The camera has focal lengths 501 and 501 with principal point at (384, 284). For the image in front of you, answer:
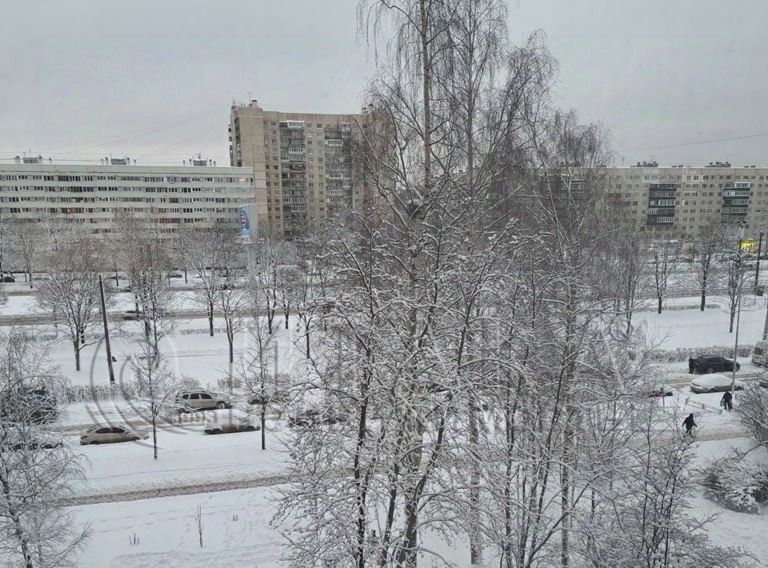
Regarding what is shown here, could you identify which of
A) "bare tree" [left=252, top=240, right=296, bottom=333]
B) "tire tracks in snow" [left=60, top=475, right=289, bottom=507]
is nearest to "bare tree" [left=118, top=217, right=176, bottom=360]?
"bare tree" [left=252, top=240, right=296, bottom=333]

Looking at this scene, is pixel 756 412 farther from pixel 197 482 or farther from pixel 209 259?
pixel 209 259

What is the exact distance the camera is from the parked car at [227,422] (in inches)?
683

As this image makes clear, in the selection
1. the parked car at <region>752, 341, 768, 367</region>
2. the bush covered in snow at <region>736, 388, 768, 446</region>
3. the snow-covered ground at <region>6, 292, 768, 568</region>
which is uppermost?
the bush covered in snow at <region>736, 388, 768, 446</region>

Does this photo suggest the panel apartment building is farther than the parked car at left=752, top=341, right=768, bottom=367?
Yes

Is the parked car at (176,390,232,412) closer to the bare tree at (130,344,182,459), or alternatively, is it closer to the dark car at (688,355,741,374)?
the bare tree at (130,344,182,459)

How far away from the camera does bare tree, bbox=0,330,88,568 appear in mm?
9539

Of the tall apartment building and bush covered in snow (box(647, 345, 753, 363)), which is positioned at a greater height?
the tall apartment building

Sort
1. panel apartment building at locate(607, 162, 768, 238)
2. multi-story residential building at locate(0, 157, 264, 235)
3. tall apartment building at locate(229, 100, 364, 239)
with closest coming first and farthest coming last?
multi-story residential building at locate(0, 157, 264, 235), tall apartment building at locate(229, 100, 364, 239), panel apartment building at locate(607, 162, 768, 238)

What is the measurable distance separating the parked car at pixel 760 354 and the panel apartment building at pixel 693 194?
58119mm

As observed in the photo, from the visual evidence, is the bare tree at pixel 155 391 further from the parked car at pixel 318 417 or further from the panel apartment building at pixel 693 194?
the panel apartment building at pixel 693 194

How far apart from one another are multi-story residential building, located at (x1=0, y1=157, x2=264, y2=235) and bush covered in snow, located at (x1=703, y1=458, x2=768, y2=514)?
5964cm

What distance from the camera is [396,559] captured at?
240 inches

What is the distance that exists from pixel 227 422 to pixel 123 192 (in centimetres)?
5693

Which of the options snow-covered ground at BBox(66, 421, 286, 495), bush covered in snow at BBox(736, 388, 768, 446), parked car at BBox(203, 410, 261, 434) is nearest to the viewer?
snow-covered ground at BBox(66, 421, 286, 495)
